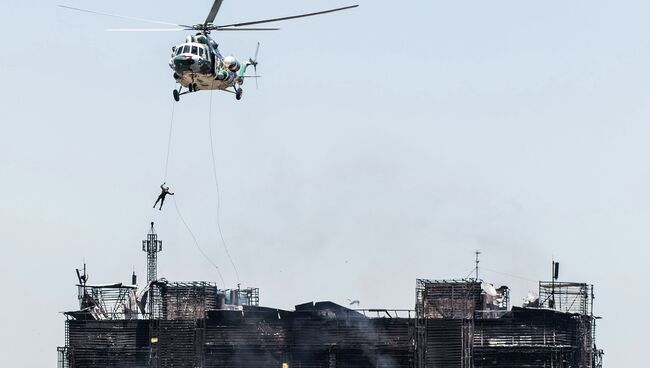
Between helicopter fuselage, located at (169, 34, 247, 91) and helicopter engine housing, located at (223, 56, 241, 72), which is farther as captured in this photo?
helicopter engine housing, located at (223, 56, 241, 72)

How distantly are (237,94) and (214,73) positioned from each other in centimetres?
588

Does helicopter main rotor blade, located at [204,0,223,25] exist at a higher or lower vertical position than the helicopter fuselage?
higher

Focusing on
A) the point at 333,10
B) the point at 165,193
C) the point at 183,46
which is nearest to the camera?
the point at 333,10

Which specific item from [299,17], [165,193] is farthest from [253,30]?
[165,193]

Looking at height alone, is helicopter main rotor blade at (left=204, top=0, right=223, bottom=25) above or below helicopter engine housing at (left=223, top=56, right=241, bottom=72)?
above

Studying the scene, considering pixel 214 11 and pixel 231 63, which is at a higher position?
pixel 214 11

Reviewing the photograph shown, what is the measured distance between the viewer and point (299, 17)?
145m

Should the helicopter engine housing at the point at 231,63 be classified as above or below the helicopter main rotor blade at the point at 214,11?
below

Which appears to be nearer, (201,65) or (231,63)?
(201,65)

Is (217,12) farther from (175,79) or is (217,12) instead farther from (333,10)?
(333,10)

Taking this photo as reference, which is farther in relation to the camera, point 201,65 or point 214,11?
point 214,11

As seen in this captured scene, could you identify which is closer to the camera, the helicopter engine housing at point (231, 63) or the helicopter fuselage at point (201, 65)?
the helicopter fuselage at point (201, 65)

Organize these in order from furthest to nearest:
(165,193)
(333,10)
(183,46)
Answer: (165,193), (183,46), (333,10)

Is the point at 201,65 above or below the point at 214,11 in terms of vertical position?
below
